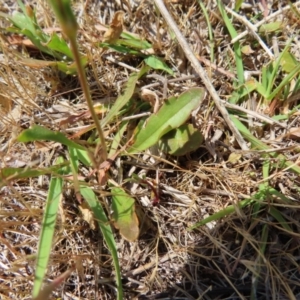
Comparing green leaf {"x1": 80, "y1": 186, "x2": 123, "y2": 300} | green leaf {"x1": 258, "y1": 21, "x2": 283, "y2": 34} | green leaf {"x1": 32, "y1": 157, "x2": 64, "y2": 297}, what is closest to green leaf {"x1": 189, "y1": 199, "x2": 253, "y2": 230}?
green leaf {"x1": 80, "y1": 186, "x2": 123, "y2": 300}

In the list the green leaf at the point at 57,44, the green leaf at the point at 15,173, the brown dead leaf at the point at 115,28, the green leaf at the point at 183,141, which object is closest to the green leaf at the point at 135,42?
the brown dead leaf at the point at 115,28

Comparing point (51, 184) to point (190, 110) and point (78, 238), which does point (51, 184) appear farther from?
point (190, 110)

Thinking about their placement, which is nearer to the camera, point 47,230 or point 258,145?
point 47,230

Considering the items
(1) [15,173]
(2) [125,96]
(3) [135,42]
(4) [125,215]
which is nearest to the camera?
(1) [15,173]

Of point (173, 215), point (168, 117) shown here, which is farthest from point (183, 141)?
point (173, 215)

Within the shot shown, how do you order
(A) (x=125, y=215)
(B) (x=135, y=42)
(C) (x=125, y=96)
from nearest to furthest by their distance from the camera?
(A) (x=125, y=215), (C) (x=125, y=96), (B) (x=135, y=42)

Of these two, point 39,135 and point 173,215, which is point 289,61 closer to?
point 173,215

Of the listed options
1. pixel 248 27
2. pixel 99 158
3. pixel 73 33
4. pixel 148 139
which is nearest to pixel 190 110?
pixel 148 139

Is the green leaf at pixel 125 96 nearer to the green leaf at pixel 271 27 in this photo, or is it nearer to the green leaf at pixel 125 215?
the green leaf at pixel 125 215
